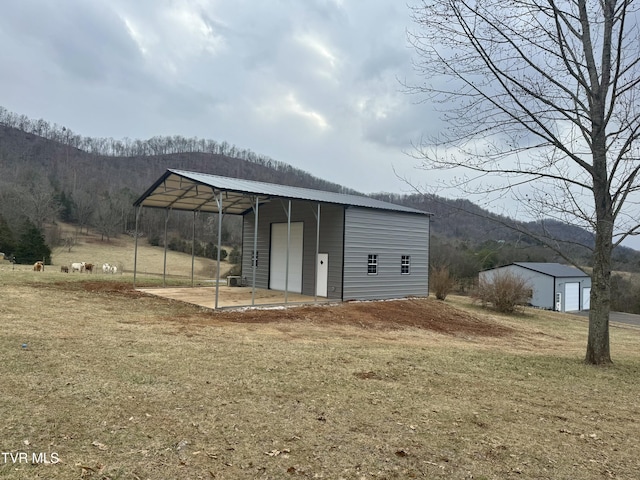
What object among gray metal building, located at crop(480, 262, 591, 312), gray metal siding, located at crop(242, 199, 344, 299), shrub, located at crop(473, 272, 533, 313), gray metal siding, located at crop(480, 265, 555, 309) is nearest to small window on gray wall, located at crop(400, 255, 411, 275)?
gray metal siding, located at crop(242, 199, 344, 299)

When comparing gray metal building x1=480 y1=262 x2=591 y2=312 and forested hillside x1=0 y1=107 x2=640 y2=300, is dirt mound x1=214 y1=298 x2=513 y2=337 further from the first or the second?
gray metal building x1=480 y1=262 x2=591 y2=312

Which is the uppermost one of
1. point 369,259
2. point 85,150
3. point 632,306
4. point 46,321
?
point 85,150

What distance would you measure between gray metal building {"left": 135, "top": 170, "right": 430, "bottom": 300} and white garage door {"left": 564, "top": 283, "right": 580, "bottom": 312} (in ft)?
75.8

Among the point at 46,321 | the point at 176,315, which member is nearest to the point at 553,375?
the point at 176,315

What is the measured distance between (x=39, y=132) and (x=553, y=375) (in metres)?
94.4

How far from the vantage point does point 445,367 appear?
22.0 ft

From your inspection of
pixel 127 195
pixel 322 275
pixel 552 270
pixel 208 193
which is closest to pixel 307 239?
pixel 322 275

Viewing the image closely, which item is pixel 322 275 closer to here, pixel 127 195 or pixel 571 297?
pixel 571 297

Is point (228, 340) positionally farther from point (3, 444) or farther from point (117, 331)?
point (3, 444)

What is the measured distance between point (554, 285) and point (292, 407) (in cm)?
3525

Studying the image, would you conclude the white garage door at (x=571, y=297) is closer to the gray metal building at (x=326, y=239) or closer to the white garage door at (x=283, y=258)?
the gray metal building at (x=326, y=239)

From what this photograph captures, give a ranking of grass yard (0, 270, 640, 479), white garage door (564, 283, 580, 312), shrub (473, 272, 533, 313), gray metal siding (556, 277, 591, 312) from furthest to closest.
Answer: white garage door (564, 283, 580, 312), gray metal siding (556, 277, 591, 312), shrub (473, 272, 533, 313), grass yard (0, 270, 640, 479)

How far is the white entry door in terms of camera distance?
16.1 m

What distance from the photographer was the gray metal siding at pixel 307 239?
15.8m
